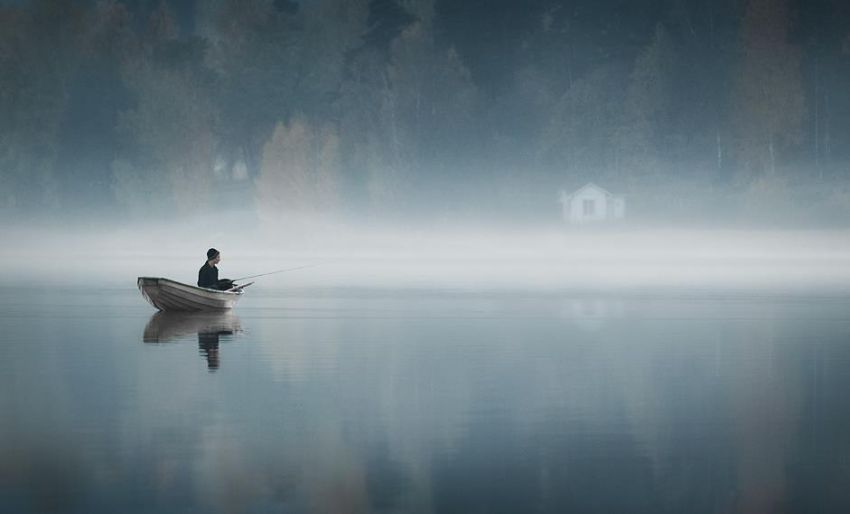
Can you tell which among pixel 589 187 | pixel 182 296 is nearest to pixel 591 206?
pixel 589 187

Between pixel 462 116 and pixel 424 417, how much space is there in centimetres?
7133

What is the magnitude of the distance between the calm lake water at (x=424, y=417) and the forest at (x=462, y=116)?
186ft

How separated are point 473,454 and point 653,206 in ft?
241

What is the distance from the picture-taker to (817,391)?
17.1 metres

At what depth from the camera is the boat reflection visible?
879 inches

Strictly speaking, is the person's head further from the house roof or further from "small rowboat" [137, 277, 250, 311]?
the house roof

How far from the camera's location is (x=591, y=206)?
86812mm

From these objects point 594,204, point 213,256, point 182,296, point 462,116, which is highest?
point 462,116

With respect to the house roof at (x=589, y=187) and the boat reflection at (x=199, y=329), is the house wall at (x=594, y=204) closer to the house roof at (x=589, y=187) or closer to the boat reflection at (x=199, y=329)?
the house roof at (x=589, y=187)

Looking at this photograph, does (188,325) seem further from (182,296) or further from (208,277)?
(208,277)

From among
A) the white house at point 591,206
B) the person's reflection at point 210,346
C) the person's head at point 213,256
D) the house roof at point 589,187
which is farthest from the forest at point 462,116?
the person's reflection at point 210,346

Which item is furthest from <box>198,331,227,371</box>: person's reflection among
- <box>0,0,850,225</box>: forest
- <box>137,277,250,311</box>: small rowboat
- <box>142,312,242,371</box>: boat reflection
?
<box>0,0,850,225</box>: forest

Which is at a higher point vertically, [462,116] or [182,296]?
[462,116]

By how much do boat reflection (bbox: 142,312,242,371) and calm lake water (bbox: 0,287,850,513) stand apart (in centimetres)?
10
